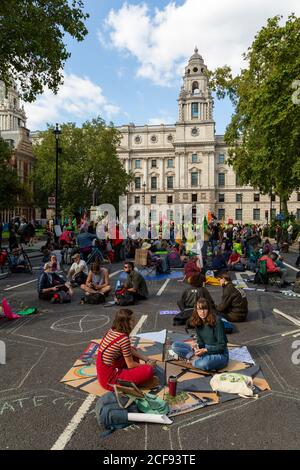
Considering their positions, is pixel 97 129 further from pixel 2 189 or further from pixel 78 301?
pixel 78 301

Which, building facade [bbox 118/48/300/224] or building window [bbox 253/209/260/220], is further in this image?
building window [bbox 253/209/260/220]

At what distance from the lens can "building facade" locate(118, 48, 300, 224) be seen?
87312 millimetres

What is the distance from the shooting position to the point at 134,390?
4730mm

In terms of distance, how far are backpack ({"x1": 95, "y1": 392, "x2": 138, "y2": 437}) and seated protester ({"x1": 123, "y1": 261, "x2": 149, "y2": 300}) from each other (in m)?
6.14

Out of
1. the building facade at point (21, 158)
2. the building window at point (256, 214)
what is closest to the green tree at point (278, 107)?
the building facade at point (21, 158)

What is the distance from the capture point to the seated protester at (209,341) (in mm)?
5934

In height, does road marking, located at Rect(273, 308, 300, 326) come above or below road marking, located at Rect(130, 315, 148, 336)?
above

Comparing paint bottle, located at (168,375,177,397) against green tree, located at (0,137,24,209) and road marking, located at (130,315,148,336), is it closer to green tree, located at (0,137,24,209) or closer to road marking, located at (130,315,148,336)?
road marking, located at (130,315,148,336)

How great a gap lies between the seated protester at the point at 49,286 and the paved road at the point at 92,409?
175 centimetres

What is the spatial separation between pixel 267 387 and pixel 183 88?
9160cm

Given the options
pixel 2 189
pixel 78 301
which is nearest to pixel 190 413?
pixel 78 301

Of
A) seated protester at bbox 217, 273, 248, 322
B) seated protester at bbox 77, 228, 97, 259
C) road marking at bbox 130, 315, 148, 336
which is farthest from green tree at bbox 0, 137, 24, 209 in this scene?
seated protester at bbox 217, 273, 248, 322

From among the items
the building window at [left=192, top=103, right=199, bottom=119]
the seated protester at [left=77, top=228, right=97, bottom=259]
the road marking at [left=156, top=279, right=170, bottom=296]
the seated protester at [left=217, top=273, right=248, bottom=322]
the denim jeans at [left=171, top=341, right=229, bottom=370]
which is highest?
the building window at [left=192, top=103, right=199, bottom=119]
